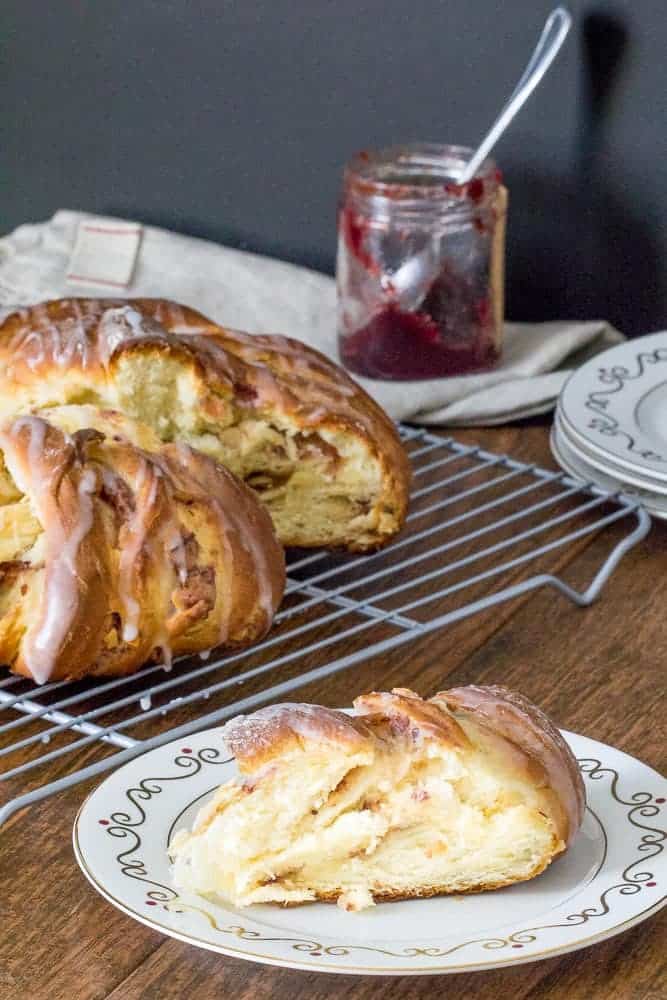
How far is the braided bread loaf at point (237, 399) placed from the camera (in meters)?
1.31

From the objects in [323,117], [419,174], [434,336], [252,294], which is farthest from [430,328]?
[323,117]

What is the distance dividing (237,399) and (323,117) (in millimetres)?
898

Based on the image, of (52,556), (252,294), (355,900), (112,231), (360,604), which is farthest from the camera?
(112,231)

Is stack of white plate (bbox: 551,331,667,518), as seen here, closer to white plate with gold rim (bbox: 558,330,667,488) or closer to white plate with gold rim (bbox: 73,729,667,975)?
white plate with gold rim (bbox: 558,330,667,488)

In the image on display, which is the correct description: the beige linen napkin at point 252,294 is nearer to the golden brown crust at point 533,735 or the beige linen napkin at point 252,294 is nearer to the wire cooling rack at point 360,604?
the wire cooling rack at point 360,604

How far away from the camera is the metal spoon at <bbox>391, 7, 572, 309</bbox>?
1.79 metres

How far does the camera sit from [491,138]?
5.93 ft

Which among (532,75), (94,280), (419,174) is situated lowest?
(94,280)

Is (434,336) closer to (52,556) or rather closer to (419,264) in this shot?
(419,264)

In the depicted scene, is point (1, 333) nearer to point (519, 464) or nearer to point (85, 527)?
point (85, 527)

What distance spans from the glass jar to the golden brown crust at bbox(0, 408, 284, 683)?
2.07ft

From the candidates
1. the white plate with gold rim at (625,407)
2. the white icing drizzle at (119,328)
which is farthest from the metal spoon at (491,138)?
the white icing drizzle at (119,328)

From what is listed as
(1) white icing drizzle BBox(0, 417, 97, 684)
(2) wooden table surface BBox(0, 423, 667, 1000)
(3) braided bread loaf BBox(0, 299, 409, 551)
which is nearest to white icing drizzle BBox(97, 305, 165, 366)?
(3) braided bread loaf BBox(0, 299, 409, 551)

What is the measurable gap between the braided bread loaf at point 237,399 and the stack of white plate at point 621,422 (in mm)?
223
